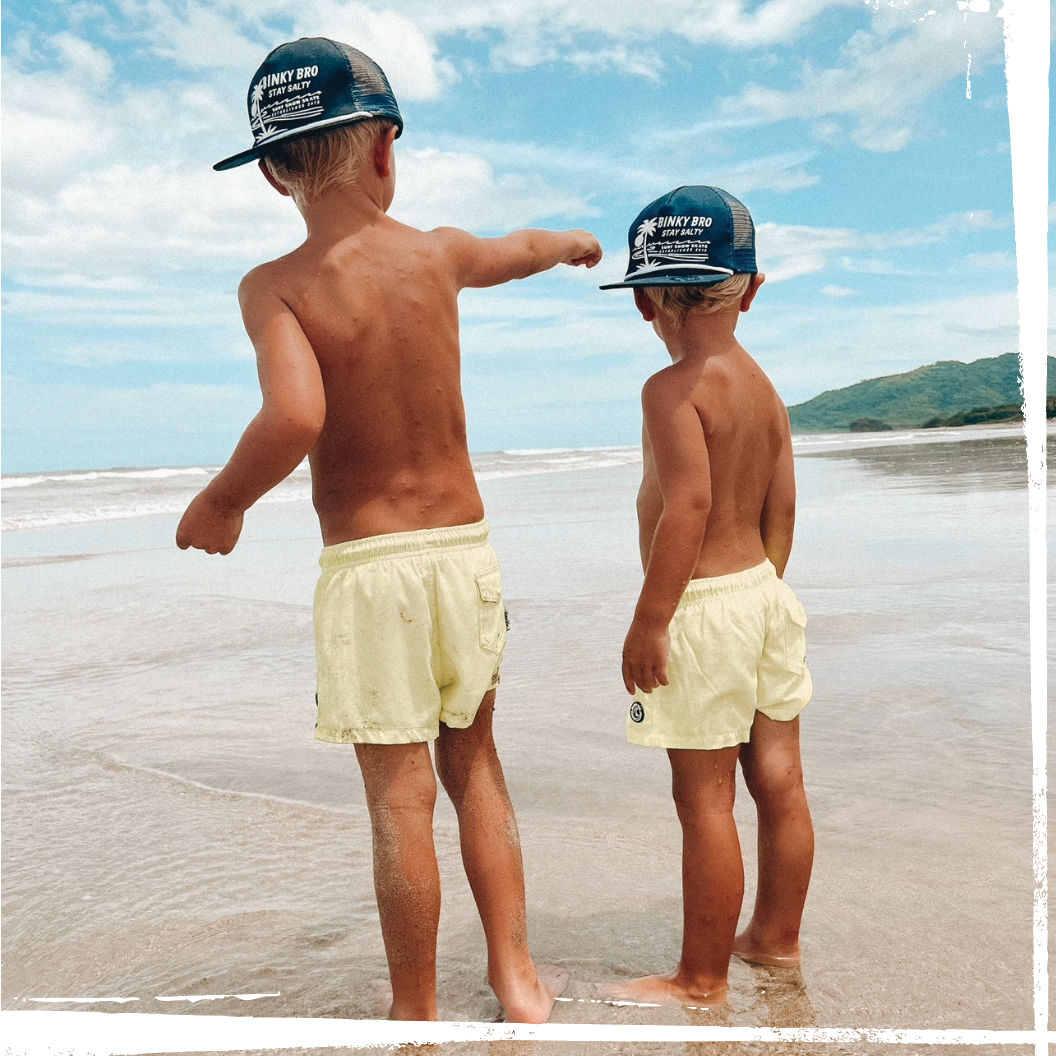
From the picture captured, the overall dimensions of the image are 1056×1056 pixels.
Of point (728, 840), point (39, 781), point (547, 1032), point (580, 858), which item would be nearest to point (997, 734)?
point (580, 858)

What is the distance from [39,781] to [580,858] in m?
2.06

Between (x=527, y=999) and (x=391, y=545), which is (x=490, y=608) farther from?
(x=527, y=999)

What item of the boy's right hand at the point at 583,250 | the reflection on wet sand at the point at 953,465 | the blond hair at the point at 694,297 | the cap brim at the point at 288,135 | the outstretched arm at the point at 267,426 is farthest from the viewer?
the reflection on wet sand at the point at 953,465

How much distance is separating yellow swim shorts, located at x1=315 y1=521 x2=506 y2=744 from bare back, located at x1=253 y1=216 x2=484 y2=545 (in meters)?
0.06

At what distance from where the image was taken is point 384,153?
233cm

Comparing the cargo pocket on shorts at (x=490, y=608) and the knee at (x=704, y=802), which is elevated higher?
the cargo pocket on shorts at (x=490, y=608)

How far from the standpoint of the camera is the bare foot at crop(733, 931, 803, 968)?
2.47 metres

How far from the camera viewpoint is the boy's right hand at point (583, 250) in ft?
8.73

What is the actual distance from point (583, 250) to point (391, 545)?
951 mm

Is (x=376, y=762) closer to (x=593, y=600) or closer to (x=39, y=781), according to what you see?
(x=39, y=781)

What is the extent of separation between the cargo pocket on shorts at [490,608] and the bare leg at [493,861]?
143mm

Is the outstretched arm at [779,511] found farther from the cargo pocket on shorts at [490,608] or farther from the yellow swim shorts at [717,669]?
the cargo pocket on shorts at [490,608]

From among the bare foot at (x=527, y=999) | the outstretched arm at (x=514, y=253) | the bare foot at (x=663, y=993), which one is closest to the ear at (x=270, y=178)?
the outstretched arm at (x=514, y=253)

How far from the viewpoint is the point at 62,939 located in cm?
274
